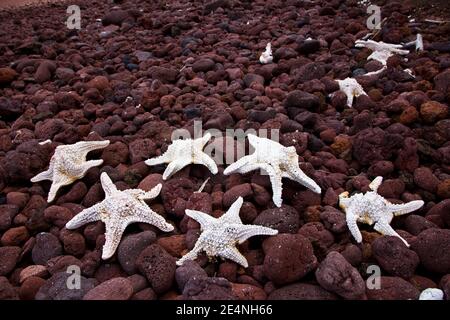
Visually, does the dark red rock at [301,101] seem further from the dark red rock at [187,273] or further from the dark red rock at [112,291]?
the dark red rock at [112,291]

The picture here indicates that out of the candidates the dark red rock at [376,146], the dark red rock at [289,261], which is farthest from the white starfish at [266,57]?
the dark red rock at [289,261]

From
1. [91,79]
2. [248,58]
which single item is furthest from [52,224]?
[248,58]

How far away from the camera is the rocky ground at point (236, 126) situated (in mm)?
2521

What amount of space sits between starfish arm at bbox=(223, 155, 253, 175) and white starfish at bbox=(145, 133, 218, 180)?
0.46 ft

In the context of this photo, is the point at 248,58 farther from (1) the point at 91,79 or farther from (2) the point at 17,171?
(2) the point at 17,171

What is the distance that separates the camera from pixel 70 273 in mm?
2607

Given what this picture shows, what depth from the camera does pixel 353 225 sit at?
8.98 feet

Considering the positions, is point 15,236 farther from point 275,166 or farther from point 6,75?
point 6,75

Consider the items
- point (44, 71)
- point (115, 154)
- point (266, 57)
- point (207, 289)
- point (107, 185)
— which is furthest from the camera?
point (44, 71)

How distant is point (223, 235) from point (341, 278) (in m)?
0.84

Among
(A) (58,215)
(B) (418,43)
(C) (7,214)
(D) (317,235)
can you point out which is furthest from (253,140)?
→ (B) (418,43)

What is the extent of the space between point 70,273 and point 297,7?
264 inches

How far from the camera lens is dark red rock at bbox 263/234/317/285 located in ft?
8.00
